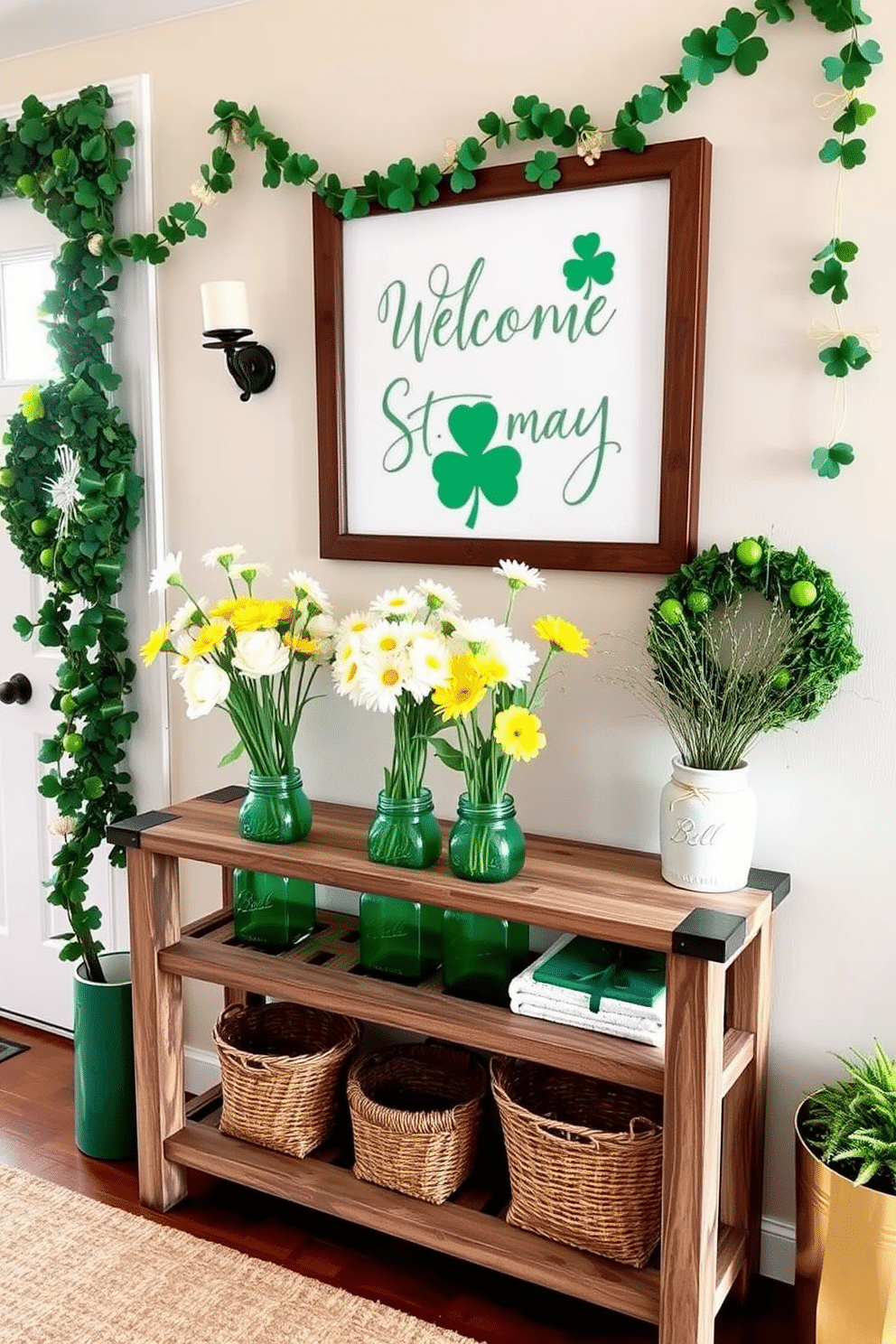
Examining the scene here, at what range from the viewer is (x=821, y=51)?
5.94 ft

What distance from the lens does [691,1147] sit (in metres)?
1.73

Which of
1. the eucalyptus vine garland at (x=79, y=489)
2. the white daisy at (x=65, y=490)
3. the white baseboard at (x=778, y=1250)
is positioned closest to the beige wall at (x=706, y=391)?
the white baseboard at (x=778, y=1250)

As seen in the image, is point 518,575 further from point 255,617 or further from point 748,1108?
point 748,1108

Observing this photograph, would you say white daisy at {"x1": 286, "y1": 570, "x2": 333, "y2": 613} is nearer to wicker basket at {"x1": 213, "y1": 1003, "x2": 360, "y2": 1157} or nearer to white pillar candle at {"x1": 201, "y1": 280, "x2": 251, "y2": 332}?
white pillar candle at {"x1": 201, "y1": 280, "x2": 251, "y2": 332}

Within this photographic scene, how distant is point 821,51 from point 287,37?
1020 millimetres

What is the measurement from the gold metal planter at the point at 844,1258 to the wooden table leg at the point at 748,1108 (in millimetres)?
154

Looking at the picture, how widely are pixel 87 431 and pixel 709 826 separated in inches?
60.2

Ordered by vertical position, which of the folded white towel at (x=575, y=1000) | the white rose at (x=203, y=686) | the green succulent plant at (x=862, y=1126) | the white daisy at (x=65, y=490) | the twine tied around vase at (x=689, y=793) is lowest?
the green succulent plant at (x=862, y=1126)

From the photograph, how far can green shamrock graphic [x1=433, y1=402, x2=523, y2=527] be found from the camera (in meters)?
2.15

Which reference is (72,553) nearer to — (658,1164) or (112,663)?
(112,663)

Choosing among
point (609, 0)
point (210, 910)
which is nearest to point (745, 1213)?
point (210, 910)

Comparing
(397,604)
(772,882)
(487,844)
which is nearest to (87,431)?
(397,604)

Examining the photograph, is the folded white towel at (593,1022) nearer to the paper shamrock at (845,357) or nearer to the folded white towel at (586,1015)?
the folded white towel at (586,1015)

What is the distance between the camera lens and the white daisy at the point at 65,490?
2.60 meters
